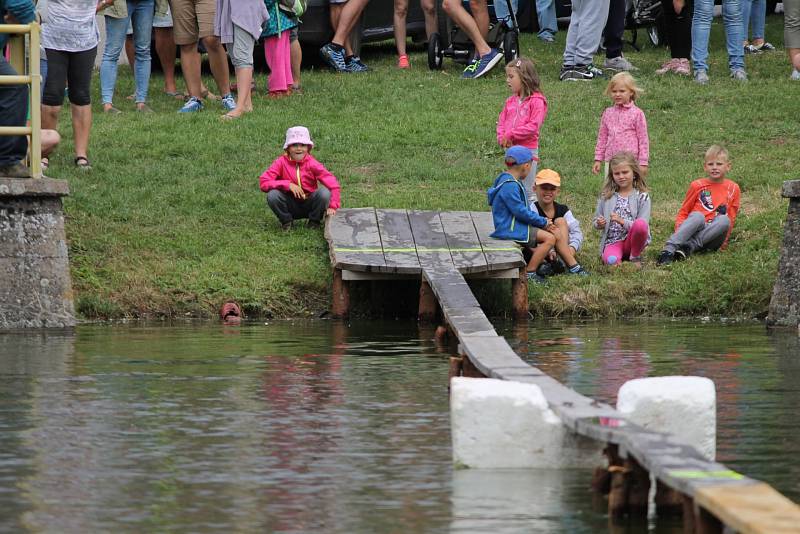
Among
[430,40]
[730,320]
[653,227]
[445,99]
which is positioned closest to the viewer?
[730,320]

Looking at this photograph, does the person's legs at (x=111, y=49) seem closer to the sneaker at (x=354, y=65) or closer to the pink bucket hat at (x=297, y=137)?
the sneaker at (x=354, y=65)

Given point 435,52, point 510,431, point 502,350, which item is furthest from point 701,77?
point 510,431

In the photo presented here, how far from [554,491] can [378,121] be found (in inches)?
502

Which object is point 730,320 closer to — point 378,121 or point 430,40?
point 378,121

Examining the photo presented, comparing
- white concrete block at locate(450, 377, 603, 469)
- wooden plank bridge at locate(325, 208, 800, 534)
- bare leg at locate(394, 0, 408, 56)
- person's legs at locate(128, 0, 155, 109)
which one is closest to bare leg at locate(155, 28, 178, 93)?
person's legs at locate(128, 0, 155, 109)

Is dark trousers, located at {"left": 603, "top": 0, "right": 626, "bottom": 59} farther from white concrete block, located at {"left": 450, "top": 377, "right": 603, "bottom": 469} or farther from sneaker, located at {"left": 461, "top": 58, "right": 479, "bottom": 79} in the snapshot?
white concrete block, located at {"left": 450, "top": 377, "right": 603, "bottom": 469}

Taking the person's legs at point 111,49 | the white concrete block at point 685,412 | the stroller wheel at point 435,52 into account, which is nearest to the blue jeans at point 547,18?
the stroller wheel at point 435,52

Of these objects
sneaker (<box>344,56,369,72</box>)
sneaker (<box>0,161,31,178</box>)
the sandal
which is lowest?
A: sneaker (<box>0,161,31,178</box>)

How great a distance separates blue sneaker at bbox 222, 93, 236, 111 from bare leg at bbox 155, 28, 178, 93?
147 centimetres

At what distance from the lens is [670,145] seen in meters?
17.7

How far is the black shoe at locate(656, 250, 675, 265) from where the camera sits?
1362cm

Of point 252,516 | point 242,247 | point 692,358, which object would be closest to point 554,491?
point 252,516

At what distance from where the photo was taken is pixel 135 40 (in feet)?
61.7

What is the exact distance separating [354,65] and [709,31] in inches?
185
